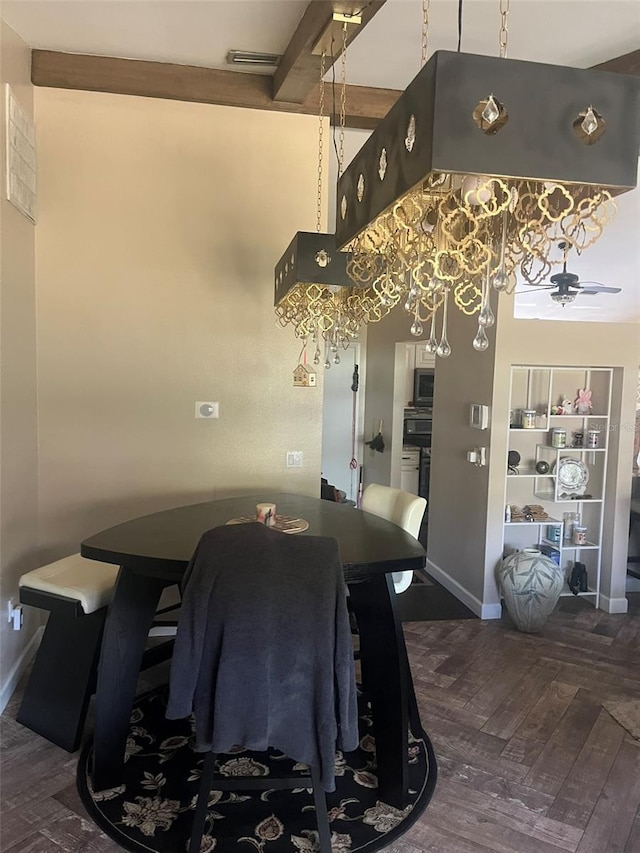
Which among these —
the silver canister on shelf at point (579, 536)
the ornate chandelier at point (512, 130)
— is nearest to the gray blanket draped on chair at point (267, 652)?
the ornate chandelier at point (512, 130)

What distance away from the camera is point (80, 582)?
2.49 m

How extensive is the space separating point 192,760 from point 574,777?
1458mm

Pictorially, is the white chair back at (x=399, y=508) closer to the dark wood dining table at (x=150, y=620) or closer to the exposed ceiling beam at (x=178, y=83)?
the dark wood dining table at (x=150, y=620)

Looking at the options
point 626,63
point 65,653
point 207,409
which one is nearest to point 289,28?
point 626,63

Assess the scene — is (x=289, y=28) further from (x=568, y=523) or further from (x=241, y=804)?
(x=568, y=523)

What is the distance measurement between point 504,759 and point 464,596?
5.60 ft

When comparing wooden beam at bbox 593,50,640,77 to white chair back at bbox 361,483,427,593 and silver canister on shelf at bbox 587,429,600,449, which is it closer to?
silver canister on shelf at bbox 587,429,600,449

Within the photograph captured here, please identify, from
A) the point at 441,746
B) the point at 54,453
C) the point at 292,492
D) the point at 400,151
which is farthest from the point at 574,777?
the point at 54,453

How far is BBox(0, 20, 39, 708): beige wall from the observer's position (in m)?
2.67

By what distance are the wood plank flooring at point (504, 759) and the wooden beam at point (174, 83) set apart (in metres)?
3.00

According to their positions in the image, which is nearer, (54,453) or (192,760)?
(192,760)

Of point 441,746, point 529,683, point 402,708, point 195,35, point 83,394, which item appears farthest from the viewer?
point 83,394

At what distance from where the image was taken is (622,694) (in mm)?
2914

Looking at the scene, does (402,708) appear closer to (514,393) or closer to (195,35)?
(514,393)
